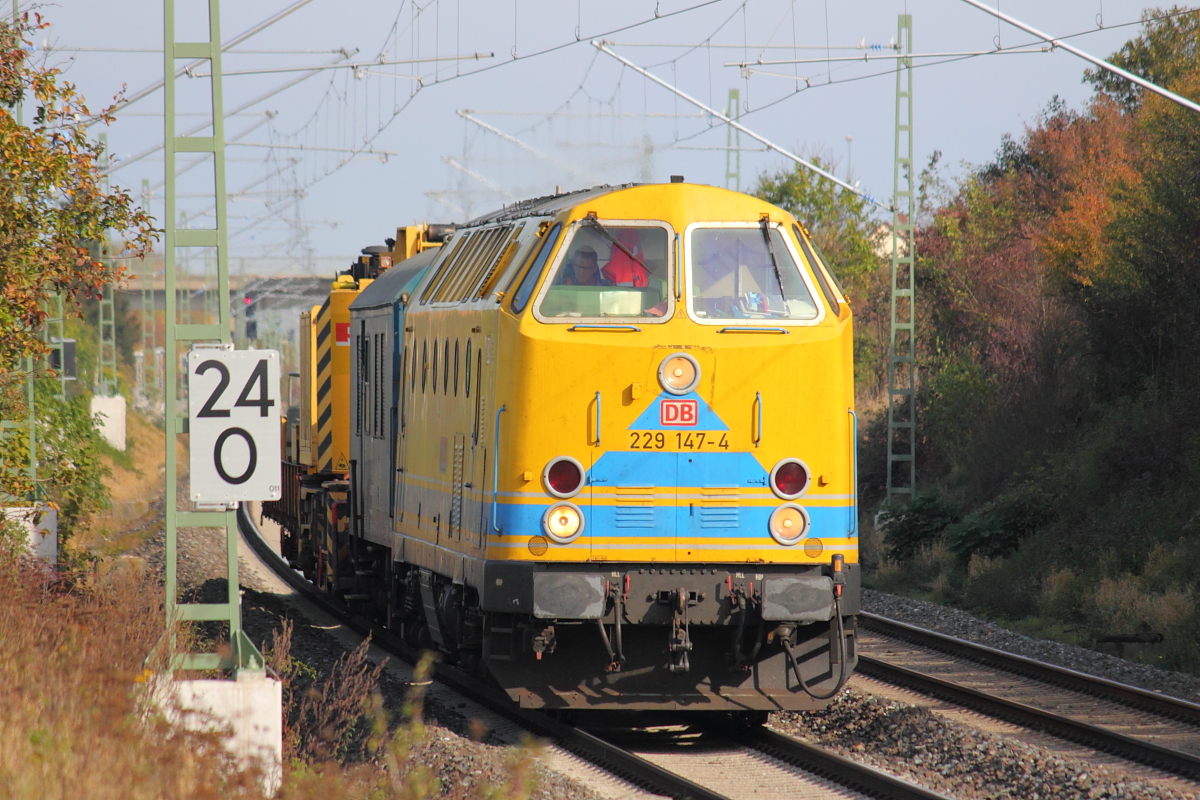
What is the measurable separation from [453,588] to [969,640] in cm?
694

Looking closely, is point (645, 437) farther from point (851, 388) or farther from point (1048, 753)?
point (1048, 753)

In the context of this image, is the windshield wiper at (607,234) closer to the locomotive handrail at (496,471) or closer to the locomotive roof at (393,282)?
the locomotive handrail at (496,471)

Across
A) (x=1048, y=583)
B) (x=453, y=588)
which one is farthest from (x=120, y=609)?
(x=1048, y=583)

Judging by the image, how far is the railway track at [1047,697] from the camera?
9.55 metres

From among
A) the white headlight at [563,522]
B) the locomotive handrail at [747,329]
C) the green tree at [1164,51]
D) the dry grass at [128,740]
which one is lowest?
the dry grass at [128,740]

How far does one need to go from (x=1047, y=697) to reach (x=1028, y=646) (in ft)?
9.22

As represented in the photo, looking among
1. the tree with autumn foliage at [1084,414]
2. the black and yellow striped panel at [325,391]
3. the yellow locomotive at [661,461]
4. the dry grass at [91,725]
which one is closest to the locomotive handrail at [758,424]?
the yellow locomotive at [661,461]

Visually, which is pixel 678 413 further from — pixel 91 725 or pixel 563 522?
pixel 91 725

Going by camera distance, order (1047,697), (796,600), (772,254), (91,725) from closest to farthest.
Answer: (91,725) → (796,600) → (772,254) → (1047,697)

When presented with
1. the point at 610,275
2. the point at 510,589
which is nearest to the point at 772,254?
the point at 610,275

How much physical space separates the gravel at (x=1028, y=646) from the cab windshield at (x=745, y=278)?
516 centimetres

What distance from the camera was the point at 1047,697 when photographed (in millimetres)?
11516

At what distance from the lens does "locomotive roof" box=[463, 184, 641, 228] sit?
9883 millimetres

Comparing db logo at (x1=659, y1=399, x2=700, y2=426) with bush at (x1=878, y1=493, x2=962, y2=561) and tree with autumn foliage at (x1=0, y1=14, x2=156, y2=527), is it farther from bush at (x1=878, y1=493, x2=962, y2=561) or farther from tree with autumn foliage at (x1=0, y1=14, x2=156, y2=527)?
bush at (x1=878, y1=493, x2=962, y2=561)
